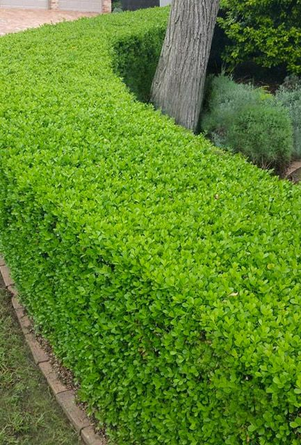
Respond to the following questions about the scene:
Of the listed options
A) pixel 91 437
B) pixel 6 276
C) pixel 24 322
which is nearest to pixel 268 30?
pixel 6 276

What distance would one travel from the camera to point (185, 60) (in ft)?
23.9

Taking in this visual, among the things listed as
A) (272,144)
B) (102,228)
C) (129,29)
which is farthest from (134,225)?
(129,29)

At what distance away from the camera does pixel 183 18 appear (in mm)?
7086

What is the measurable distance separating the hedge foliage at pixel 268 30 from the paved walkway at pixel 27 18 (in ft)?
22.6

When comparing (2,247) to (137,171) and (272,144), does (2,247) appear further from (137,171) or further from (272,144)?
(272,144)

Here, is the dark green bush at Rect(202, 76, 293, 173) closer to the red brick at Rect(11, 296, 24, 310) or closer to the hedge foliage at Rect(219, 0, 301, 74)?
the hedge foliage at Rect(219, 0, 301, 74)

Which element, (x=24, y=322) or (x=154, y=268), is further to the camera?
(x=24, y=322)

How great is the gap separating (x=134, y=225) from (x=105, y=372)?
0.85 m

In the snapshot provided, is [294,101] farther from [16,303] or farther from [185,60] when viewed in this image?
[16,303]

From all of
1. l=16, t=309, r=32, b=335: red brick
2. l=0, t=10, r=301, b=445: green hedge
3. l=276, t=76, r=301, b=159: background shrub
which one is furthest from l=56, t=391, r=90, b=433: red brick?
l=276, t=76, r=301, b=159: background shrub

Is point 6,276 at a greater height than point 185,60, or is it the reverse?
point 185,60

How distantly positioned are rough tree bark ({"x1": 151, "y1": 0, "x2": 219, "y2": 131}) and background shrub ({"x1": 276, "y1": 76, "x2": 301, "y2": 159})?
1.39 m

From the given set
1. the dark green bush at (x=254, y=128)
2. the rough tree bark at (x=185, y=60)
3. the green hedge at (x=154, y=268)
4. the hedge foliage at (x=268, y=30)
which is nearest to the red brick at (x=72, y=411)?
the green hedge at (x=154, y=268)

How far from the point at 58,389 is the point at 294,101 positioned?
6.11 metres
